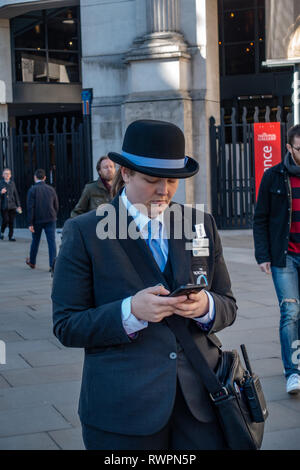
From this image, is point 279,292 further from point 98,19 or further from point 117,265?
point 98,19

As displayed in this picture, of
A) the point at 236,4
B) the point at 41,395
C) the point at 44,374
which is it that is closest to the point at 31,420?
the point at 41,395

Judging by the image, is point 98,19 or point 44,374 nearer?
point 44,374

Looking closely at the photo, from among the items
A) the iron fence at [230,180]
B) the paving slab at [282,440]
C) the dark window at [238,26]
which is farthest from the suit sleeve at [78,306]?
the dark window at [238,26]

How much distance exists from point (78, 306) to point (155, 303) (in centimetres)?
34

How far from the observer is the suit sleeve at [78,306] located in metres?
2.36

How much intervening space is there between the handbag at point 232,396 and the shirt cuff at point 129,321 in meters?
0.11

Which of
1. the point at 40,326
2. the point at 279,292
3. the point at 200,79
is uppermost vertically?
the point at 200,79

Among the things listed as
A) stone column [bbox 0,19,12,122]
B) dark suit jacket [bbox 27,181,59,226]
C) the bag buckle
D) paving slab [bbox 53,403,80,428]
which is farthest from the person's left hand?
stone column [bbox 0,19,12,122]

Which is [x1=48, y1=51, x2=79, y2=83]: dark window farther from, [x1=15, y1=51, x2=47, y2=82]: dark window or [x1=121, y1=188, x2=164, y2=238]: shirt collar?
[x1=121, y1=188, x2=164, y2=238]: shirt collar

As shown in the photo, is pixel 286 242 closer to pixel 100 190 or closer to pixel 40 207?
pixel 100 190

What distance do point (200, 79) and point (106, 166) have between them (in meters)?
9.89
